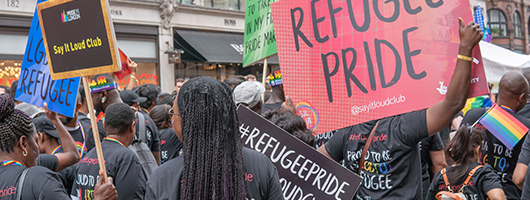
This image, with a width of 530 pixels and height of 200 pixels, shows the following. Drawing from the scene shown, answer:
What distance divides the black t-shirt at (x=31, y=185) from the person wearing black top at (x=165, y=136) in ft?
9.40

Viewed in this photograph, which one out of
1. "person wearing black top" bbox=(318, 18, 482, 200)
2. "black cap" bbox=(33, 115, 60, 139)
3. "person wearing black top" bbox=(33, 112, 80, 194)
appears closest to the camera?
"person wearing black top" bbox=(318, 18, 482, 200)

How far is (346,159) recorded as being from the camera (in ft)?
11.4

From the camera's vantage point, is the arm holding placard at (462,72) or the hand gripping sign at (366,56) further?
the hand gripping sign at (366,56)

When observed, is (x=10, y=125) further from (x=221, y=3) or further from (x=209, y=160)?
(x=221, y=3)

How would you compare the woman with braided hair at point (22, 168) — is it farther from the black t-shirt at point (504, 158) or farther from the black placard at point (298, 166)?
the black t-shirt at point (504, 158)

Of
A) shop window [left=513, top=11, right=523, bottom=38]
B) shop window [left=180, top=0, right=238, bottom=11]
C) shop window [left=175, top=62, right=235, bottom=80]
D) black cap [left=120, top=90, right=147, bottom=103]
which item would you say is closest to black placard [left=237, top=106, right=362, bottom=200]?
black cap [left=120, top=90, right=147, bottom=103]

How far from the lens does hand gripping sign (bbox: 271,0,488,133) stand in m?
2.79

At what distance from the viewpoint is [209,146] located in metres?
1.93

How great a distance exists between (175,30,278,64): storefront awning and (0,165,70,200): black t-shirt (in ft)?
48.2

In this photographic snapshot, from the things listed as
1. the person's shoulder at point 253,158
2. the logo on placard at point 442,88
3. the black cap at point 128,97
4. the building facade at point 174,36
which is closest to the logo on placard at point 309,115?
the logo on placard at point 442,88

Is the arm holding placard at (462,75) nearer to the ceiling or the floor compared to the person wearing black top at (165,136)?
nearer to the ceiling

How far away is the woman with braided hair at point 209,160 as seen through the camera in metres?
1.90

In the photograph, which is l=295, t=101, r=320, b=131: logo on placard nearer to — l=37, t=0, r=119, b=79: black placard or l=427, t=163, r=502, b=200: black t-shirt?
l=427, t=163, r=502, b=200: black t-shirt

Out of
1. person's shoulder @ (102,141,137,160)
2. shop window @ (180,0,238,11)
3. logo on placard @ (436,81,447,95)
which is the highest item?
shop window @ (180,0,238,11)
